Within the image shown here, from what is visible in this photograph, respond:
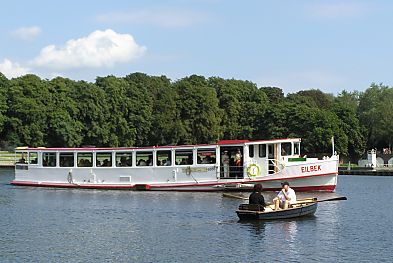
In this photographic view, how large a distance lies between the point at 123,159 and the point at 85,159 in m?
4.15

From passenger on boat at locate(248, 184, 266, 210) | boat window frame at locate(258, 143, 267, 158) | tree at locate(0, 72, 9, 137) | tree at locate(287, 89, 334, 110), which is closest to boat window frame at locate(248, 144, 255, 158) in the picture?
boat window frame at locate(258, 143, 267, 158)

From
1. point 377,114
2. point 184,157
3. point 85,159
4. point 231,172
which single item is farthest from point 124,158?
point 377,114

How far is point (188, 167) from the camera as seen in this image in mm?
58531

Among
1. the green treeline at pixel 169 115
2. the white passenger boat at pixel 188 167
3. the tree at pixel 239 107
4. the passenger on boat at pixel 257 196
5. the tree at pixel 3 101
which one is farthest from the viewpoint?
the tree at pixel 239 107

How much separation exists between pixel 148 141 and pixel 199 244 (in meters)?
106

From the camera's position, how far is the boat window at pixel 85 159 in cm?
6341

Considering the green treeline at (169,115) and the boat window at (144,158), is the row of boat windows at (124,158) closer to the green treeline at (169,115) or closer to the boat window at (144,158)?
the boat window at (144,158)

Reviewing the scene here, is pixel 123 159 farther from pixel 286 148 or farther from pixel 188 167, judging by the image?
pixel 286 148

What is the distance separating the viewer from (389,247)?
3269 cm

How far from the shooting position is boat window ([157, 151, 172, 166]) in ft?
196

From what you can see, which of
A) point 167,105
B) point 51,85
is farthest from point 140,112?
point 51,85

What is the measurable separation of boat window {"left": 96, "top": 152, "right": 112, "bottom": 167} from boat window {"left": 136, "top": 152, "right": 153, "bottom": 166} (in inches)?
109

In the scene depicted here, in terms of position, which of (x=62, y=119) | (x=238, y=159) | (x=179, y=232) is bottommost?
(x=179, y=232)

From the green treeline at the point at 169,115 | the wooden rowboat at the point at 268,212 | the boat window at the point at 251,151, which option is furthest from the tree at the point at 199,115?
the wooden rowboat at the point at 268,212
